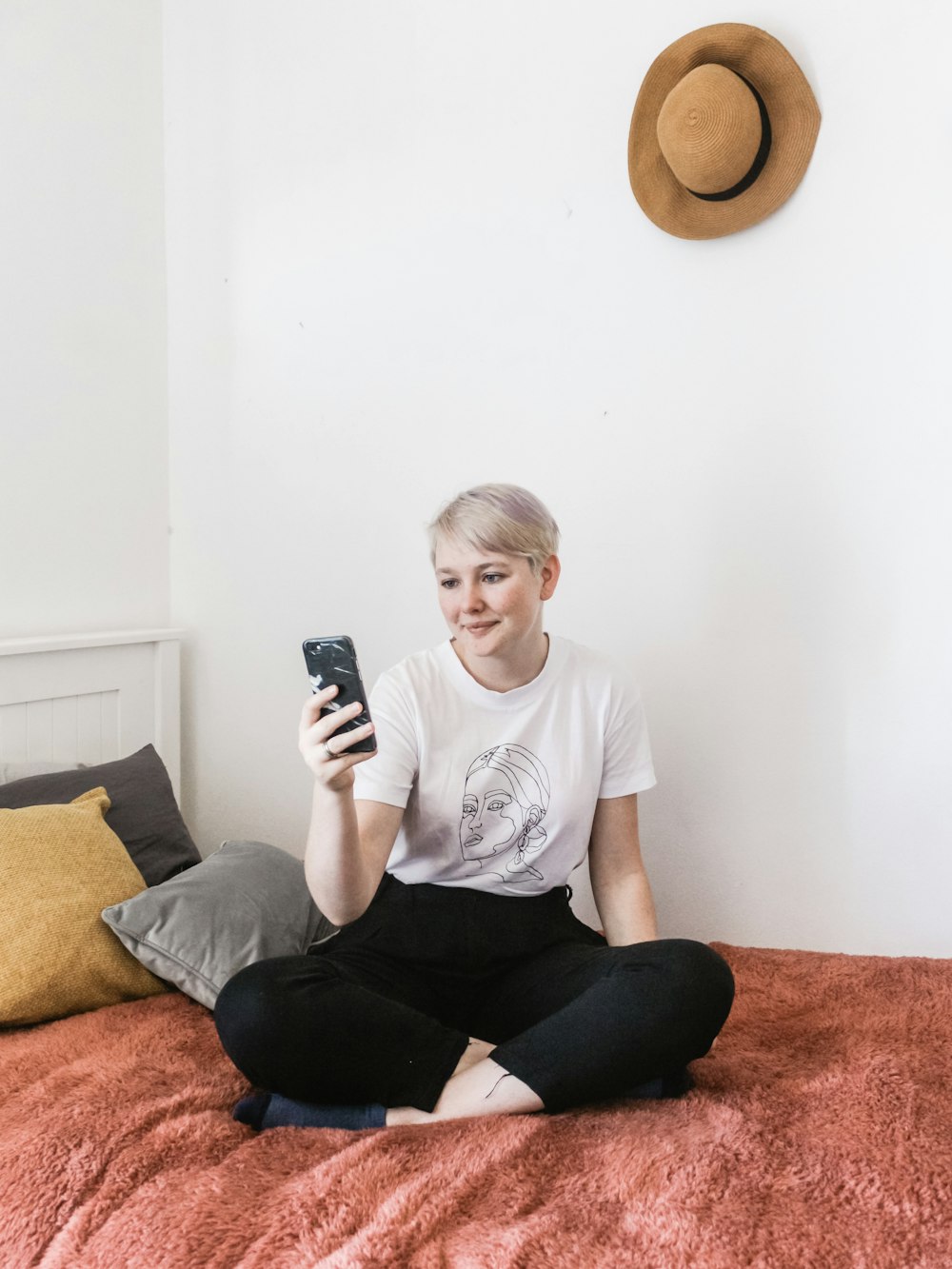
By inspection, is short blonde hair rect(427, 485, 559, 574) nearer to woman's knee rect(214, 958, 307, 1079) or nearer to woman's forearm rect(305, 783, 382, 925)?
woman's forearm rect(305, 783, 382, 925)

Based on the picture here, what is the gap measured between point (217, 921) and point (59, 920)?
0.22 m

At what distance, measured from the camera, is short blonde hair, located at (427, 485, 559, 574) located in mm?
1427

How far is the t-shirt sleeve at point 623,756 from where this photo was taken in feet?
5.01

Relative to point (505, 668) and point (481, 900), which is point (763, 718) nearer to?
point (505, 668)

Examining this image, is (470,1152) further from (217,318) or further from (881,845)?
(217,318)

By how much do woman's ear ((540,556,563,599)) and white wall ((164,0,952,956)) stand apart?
1.32 feet

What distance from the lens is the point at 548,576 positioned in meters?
1.53

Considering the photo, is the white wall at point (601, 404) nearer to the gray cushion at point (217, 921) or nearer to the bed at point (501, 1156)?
the bed at point (501, 1156)

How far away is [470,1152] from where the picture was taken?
3.33 ft

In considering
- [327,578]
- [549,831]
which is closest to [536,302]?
[327,578]

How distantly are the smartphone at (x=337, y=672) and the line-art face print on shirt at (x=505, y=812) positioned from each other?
31 centimetres

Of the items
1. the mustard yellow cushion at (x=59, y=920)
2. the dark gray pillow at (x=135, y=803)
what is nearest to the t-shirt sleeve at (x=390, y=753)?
the mustard yellow cushion at (x=59, y=920)

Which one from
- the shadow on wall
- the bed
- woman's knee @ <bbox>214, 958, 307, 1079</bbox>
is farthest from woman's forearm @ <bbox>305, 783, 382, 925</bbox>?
the shadow on wall

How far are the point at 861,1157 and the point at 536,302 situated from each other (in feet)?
4.95
